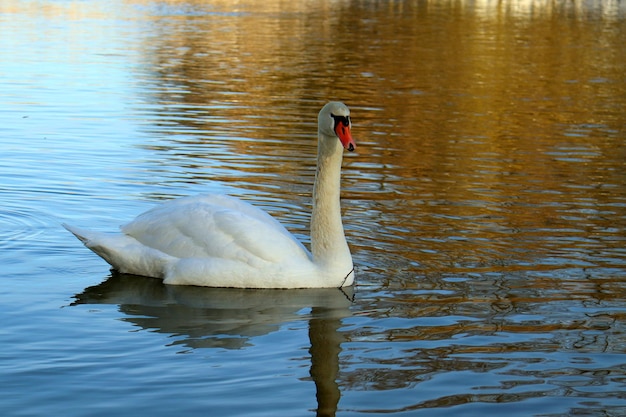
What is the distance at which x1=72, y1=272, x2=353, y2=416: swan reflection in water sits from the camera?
8.62 m

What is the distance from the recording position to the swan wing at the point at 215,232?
10.1m

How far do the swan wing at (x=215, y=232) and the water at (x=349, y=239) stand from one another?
0.35 metres

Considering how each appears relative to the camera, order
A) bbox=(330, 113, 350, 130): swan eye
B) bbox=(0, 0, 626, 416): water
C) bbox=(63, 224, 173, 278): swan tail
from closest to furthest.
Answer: bbox=(0, 0, 626, 416): water, bbox=(330, 113, 350, 130): swan eye, bbox=(63, 224, 173, 278): swan tail

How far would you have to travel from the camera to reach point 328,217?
34.0 ft

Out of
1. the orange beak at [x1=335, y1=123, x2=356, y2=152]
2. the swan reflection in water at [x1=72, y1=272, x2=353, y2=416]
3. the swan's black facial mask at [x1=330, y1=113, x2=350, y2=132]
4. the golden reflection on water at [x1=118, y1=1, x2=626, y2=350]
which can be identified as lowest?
the golden reflection on water at [x1=118, y1=1, x2=626, y2=350]

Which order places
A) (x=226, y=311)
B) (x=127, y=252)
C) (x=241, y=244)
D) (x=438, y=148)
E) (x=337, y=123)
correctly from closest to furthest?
(x=226, y=311) < (x=337, y=123) < (x=241, y=244) < (x=127, y=252) < (x=438, y=148)

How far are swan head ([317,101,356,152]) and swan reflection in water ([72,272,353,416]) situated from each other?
140 centimetres

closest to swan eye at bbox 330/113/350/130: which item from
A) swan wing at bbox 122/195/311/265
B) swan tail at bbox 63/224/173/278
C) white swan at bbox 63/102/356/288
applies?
white swan at bbox 63/102/356/288

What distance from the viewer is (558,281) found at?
35.0ft

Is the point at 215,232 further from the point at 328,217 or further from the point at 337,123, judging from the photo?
the point at 337,123

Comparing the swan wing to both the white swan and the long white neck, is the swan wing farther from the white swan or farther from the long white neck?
the long white neck

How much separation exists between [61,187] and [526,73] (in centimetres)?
2145

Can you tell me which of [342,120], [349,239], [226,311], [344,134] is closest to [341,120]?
[342,120]

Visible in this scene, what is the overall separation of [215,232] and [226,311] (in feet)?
3.02
